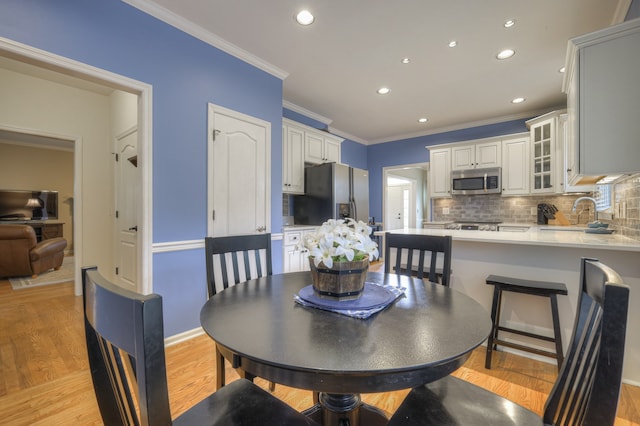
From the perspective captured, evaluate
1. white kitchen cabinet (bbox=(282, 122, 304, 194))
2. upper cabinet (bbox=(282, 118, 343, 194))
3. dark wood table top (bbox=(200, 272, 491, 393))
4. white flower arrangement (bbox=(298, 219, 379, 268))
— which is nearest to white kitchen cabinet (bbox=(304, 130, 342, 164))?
upper cabinet (bbox=(282, 118, 343, 194))

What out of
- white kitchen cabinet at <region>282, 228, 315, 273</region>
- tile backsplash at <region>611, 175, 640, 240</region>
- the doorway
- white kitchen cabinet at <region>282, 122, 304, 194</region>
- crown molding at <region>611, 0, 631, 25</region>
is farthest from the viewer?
the doorway

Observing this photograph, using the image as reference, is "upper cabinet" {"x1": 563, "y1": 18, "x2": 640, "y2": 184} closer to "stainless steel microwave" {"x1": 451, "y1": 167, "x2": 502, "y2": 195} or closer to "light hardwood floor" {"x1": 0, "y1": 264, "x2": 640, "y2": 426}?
"light hardwood floor" {"x1": 0, "y1": 264, "x2": 640, "y2": 426}

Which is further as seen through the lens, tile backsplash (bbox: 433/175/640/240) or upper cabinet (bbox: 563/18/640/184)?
tile backsplash (bbox: 433/175/640/240)

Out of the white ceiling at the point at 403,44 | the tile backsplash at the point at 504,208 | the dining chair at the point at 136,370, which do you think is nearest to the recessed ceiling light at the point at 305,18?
the white ceiling at the point at 403,44

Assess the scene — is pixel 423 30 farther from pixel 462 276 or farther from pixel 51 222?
pixel 51 222

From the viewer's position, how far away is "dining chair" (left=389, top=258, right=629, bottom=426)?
54cm

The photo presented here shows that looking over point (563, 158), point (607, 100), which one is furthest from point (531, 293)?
point (563, 158)

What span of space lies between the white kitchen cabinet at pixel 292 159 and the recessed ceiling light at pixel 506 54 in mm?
2461

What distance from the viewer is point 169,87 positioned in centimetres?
234

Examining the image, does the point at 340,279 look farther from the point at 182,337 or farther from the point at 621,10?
the point at 621,10

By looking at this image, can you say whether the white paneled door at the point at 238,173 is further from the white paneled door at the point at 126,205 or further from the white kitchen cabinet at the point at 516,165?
the white kitchen cabinet at the point at 516,165

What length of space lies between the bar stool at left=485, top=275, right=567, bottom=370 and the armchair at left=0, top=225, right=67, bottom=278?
6148 mm

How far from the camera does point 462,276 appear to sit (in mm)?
2414

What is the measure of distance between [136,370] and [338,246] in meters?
0.70
